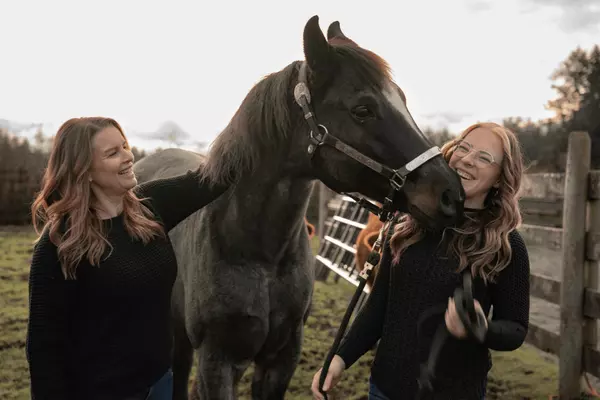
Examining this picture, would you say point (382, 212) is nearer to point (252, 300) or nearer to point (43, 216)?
point (252, 300)

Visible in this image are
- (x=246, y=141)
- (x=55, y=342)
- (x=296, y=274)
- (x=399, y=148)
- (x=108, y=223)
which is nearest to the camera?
(x=55, y=342)

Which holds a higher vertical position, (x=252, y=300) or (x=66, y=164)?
(x=66, y=164)

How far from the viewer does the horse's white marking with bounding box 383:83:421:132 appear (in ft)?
6.45

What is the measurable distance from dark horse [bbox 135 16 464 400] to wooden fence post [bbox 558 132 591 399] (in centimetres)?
247

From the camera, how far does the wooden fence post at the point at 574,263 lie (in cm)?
391

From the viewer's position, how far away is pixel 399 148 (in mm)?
1912

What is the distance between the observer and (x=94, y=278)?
1662 mm

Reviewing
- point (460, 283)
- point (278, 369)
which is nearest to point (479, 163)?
point (460, 283)

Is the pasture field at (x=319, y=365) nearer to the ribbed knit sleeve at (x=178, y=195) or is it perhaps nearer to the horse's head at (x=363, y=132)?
the ribbed knit sleeve at (x=178, y=195)

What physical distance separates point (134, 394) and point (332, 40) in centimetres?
172

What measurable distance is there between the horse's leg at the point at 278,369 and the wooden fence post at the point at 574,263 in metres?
2.52

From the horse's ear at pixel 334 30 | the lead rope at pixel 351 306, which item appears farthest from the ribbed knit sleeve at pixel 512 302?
the horse's ear at pixel 334 30

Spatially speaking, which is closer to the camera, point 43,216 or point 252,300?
point 43,216

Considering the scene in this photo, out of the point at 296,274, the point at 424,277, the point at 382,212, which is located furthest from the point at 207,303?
the point at 424,277
